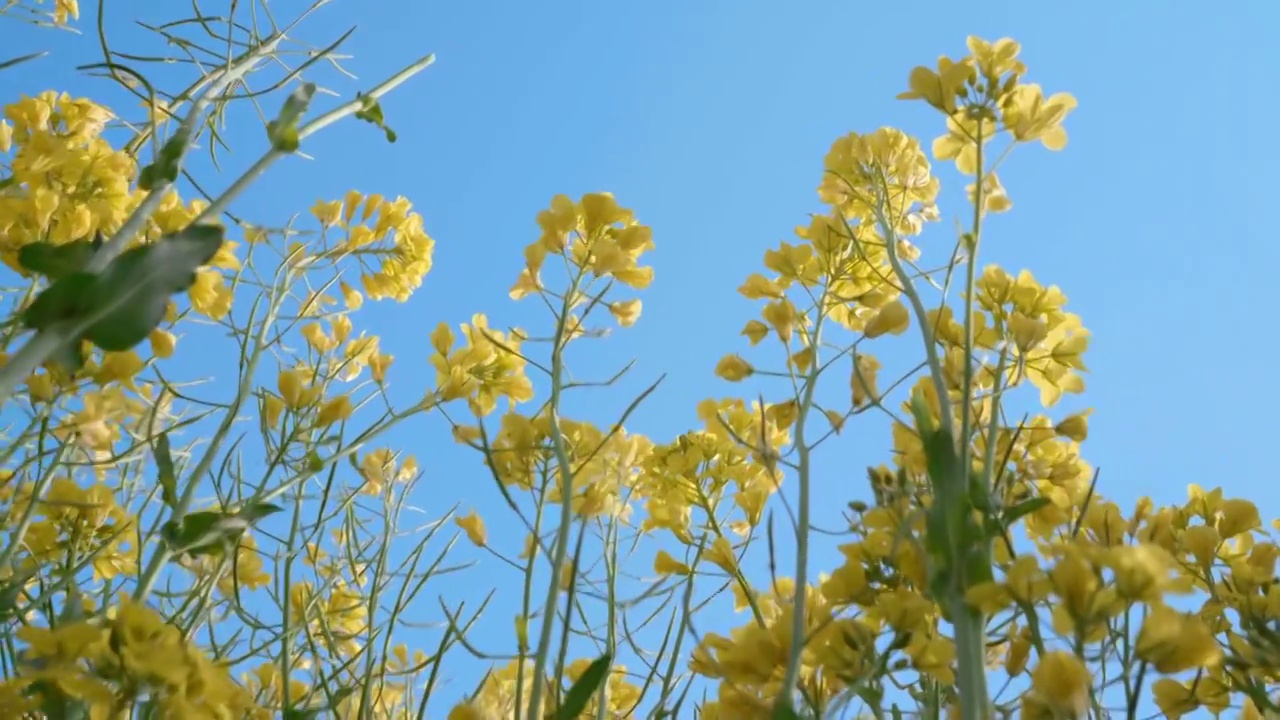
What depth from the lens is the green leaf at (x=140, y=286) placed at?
1.92 ft

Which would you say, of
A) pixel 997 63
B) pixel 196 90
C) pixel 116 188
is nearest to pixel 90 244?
pixel 196 90

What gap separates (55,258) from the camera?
674 mm

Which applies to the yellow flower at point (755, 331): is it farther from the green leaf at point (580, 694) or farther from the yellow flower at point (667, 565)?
the green leaf at point (580, 694)

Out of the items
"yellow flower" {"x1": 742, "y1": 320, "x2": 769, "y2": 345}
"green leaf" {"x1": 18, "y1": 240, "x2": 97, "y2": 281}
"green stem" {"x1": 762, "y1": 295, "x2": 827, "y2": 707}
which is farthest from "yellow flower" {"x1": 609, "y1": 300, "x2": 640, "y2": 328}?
"green leaf" {"x1": 18, "y1": 240, "x2": 97, "y2": 281}

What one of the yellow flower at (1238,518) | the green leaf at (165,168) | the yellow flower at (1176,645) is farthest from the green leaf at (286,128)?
the yellow flower at (1238,518)

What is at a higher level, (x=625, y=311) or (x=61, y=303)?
(x=625, y=311)

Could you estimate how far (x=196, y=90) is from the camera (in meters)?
1.04

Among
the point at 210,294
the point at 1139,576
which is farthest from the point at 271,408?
the point at 1139,576

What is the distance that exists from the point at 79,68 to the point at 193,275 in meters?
0.42

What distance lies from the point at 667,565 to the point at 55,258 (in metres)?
0.71

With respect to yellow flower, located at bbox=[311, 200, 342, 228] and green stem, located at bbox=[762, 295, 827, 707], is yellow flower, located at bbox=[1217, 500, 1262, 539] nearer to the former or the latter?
green stem, located at bbox=[762, 295, 827, 707]

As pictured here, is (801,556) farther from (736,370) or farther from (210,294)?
(210,294)

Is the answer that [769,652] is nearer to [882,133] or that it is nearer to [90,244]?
[90,244]

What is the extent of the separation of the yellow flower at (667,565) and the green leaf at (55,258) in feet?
2.24
